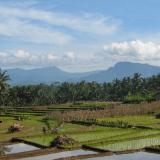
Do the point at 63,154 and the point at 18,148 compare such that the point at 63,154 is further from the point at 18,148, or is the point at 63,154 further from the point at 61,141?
the point at 18,148

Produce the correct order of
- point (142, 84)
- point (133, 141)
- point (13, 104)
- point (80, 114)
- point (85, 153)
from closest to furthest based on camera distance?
point (85, 153) < point (133, 141) < point (80, 114) < point (13, 104) < point (142, 84)

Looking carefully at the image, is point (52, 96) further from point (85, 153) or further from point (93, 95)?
point (85, 153)

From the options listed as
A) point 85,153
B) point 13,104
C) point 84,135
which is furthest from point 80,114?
point 13,104

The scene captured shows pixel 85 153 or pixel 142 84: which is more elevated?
pixel 142 84

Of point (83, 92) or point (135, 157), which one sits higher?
point (83, 92)

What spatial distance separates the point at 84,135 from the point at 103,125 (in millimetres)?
8591

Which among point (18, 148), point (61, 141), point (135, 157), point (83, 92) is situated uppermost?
point (83, 92)

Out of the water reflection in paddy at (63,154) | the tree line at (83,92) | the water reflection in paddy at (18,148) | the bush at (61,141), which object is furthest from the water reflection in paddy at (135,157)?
the tree line at (83,92)

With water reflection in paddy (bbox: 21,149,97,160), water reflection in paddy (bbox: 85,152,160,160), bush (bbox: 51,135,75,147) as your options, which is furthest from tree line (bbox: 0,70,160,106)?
water reflection in paddy (bbox: 85,152,160,160)

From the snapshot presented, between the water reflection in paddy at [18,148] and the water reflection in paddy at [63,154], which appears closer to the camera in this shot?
the water reflection in paddy at [63,154]

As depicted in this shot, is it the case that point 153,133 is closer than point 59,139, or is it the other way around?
point 59,139

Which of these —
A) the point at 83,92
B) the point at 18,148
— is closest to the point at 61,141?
the point at 18,148

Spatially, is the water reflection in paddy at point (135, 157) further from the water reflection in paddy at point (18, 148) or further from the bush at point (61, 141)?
the water reflection in paddy at point (18, 148)

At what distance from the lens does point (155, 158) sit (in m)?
27.1
